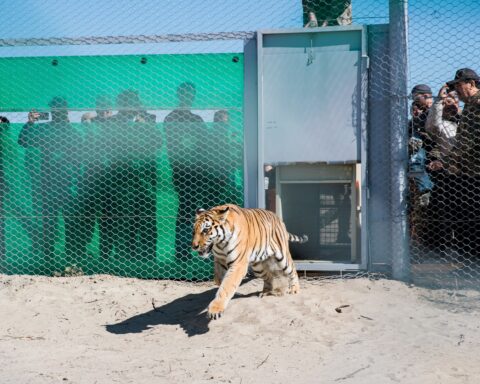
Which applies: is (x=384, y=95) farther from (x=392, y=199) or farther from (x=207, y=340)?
(x=207, y=340)

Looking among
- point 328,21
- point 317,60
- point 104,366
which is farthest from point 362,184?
point 104,366

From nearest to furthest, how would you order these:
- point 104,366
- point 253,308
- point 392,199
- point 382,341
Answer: point 104,366 < point 382,341 < point 253,308 < point 392,199

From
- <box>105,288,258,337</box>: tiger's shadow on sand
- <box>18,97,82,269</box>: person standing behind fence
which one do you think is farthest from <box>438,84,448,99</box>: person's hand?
<box>18,97,82,269</box>: person standing behind fence

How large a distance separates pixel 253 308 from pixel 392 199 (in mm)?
1790

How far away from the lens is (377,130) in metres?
5.98

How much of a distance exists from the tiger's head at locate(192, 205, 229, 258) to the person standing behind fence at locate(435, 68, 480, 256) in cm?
213

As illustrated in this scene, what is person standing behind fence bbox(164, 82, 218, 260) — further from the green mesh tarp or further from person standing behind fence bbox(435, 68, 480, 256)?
person standing behind fence bbox(435, 68, 480, 256)

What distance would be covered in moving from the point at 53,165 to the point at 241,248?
2.36m

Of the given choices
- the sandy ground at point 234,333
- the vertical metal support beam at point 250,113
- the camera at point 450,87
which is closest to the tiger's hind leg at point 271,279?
the sandy ground at point 234,333

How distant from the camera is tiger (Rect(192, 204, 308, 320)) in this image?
15.9ft

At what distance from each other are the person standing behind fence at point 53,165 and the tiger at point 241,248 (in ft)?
5.83

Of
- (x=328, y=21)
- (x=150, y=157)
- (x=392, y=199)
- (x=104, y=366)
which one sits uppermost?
(x=328, y=21)

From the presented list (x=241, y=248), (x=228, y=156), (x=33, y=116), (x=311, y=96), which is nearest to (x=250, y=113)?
(x=228, y=156)

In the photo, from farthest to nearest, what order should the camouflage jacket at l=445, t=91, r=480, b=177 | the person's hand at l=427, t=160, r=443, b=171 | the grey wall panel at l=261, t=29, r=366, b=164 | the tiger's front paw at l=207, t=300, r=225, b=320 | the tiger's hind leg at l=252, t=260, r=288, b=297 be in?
1. the grey wall panel at l=261, t=29, r=366, b=164
2. the person's hand at l=427, t=160, r=443, b=171
3. the tiger's hind leg at l=252, t=260, r=288, b=297
4. the camouflage jacket at l=445, t=91, r=480, b=177
5. the tiger's front paw at l=207, t=300, r=225, b=320
